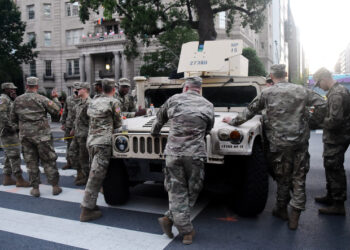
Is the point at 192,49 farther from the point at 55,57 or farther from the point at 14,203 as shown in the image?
the point at 55,57

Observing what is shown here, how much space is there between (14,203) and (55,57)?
1671 inches

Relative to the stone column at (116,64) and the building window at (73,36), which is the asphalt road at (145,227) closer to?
the stone column at (116,64)

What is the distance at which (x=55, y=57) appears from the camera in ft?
146

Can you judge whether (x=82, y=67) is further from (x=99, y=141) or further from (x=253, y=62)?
(x=99, y=141)

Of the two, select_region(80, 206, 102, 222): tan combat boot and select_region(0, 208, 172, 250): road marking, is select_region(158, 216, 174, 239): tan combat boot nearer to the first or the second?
select_region(0, 208, 172, 250): road marking

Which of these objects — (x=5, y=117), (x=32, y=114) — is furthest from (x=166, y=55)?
(x=32, y=114)

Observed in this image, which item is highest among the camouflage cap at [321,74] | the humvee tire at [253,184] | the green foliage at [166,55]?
the green foliage at [166,55]

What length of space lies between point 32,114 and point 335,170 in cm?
445

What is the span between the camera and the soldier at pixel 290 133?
400cm

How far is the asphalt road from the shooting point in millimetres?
3633

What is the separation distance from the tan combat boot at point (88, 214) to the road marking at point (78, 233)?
0.27 feet

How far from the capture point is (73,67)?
4478 cm

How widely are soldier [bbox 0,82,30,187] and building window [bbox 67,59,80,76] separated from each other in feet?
130

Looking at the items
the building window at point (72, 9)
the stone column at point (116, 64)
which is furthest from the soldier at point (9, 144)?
the building window at point (72, 9)
